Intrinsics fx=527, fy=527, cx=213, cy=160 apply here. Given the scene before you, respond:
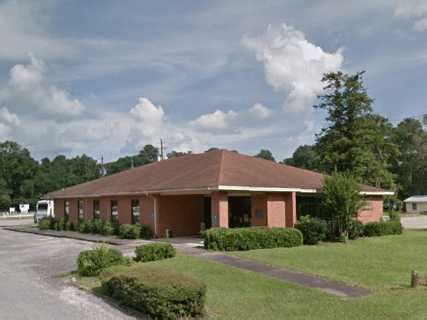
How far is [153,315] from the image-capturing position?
10172mm

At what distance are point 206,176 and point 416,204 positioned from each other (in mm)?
59367

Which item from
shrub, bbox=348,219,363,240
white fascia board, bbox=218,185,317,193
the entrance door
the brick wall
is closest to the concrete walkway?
the brick wall

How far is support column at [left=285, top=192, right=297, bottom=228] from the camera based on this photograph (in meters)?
26.0

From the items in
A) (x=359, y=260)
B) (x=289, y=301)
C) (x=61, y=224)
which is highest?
(x=61, y=224)

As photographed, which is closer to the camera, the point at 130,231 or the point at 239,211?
the point at 130,231

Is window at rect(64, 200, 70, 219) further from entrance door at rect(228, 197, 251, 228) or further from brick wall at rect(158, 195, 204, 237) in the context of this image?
entrance door at rect(228, 197, 251, 228)

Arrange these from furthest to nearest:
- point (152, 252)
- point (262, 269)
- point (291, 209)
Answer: point (291, 209), point (152, 252), point (262, 269)

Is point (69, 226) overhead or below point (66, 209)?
below

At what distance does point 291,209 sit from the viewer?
1030 inches

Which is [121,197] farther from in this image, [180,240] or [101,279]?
[101,279]

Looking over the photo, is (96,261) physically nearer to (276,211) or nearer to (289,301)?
(289,301)

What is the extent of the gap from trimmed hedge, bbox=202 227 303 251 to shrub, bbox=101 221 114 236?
34.2 ft

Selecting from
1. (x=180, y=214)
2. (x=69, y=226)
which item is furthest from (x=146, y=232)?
(x=69, y=226)

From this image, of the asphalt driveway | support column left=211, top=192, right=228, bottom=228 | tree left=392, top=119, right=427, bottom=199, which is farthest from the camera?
tree left=392, top=119, right=427, bottom=199
